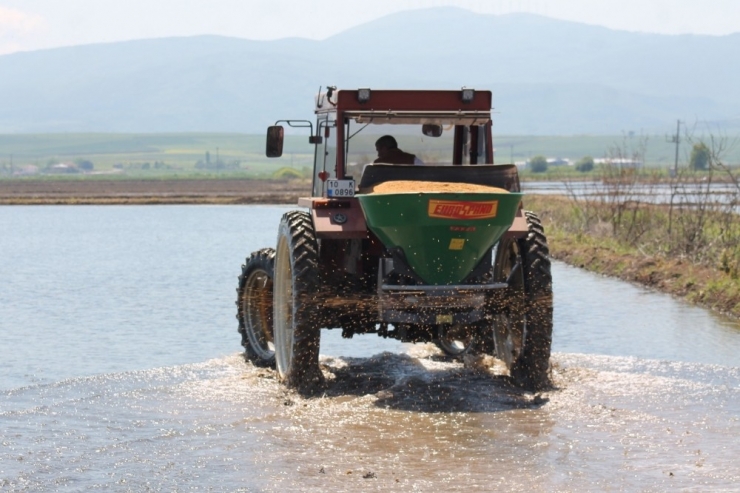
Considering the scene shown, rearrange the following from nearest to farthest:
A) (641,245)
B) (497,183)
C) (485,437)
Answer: (485,437)
(497,183)
(641,245)

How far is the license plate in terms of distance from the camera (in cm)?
1062

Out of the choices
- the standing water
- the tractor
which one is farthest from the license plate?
the standing water

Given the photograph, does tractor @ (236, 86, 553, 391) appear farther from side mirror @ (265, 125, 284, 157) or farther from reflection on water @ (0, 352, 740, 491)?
reflection on water @ (0, 352, 740, 491)

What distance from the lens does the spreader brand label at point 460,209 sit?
948cm

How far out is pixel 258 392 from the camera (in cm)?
1077

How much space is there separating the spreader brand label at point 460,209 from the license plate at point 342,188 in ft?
4.24

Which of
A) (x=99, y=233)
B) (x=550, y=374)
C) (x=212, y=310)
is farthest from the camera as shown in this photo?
(x=99, y=233)

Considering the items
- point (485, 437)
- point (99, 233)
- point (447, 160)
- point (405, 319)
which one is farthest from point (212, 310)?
point (99, 233)

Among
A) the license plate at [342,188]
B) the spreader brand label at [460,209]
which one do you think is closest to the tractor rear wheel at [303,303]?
the license plate at [342,188]

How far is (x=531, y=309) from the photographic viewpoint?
10469 millimetres

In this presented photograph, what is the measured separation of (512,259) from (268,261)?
7.95 feet

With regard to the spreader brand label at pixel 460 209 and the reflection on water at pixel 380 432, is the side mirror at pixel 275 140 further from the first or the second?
the spreader brand label at pixel 460 209

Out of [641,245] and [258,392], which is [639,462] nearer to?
[258,392]

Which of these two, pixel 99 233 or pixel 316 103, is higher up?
pixel 316 103
